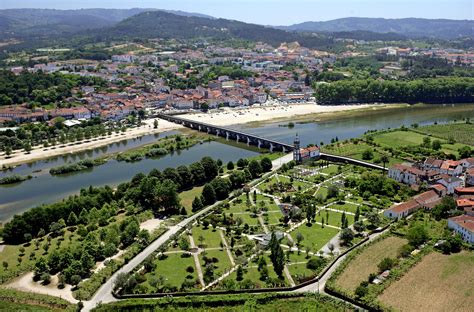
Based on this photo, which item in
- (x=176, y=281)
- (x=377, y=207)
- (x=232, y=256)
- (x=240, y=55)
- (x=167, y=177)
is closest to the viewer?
(x=176, y=281)

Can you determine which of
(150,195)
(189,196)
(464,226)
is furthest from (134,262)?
(464,226)

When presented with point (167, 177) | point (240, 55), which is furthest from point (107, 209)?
point (240, 55)

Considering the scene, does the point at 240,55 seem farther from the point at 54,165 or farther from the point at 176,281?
the point at 176,281

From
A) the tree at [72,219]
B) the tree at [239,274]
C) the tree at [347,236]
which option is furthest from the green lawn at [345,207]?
the tree at [72,219]

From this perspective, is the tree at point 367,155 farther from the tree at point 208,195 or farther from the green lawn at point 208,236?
the green lawn at point 208,236

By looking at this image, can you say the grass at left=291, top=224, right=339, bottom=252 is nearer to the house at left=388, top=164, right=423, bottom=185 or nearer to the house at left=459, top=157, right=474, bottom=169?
the house at left=388, top=164, right=423, bottom=185

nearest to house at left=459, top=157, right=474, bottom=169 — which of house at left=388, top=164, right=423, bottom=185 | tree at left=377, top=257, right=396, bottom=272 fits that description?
house at left=388, top=164, right=423, bottom=185

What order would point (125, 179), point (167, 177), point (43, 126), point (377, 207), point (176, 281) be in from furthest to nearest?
1. point (43, 126)
2. point (125, 179)
3. point (167, 177)
4. point (377, 207)
5. point (176, 281)
